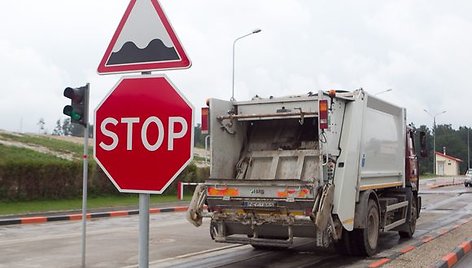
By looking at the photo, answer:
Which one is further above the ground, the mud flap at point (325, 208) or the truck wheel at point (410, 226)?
the mud flap at point (325, 208)

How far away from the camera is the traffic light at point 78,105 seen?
9.05 meters

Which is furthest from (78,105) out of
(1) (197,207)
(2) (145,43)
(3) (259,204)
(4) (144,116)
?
(4) (144,116)

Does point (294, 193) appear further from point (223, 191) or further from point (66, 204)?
point (66, 204)

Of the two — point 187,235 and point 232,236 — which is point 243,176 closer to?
point 232,236

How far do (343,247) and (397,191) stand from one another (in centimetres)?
312

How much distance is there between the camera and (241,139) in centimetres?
1002

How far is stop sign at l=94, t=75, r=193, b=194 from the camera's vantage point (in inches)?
120

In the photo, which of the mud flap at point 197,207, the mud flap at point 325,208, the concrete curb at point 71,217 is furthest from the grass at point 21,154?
the mud flap at point 325,208

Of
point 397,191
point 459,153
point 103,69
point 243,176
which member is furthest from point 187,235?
point 459,153

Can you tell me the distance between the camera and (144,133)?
10.2ft

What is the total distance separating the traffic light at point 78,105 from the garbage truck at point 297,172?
2155 mm

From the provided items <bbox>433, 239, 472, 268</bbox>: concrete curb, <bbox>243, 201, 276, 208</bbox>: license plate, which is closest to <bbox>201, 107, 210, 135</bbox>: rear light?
<bbox>243, 201, 276, 208</bbox>: license plate

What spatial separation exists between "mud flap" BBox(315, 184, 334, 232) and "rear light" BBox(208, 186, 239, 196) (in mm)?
1502

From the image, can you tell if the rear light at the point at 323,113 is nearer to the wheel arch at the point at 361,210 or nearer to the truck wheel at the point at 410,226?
the wheel arch at the point at 361,210
